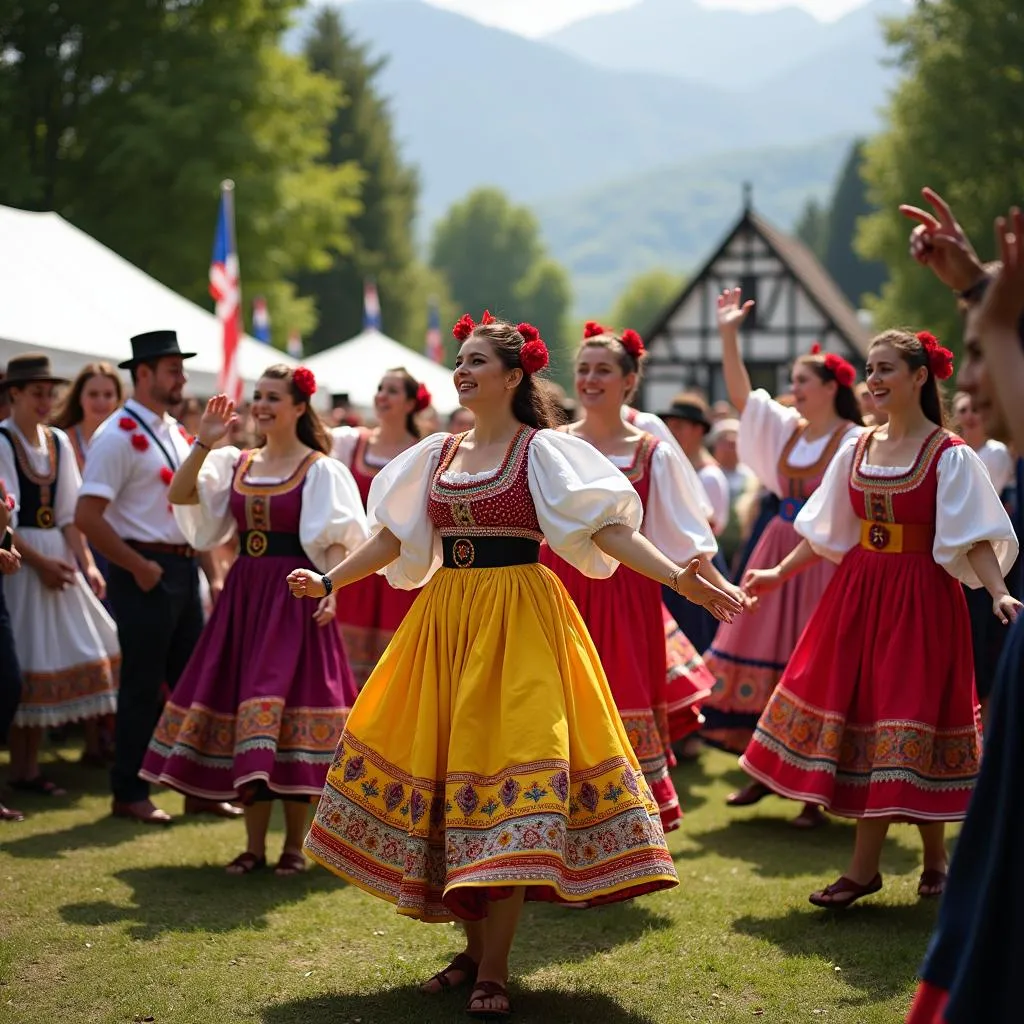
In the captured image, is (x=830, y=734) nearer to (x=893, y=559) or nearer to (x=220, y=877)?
(x=893, y=559)

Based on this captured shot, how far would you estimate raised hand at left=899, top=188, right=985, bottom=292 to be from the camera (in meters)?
2.96

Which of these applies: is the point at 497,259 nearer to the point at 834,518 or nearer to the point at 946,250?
the point at 834,518

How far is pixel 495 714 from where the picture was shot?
4410 mm

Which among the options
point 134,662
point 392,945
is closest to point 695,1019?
point 392,945

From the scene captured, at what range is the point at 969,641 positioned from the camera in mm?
5414

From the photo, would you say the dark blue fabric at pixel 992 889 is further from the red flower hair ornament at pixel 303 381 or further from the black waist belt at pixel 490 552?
the red flower hair ornament at pixel 303 381

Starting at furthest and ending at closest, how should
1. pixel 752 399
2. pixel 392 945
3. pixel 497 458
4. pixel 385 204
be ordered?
pixel 385 204, pixel 752 399, pixel 392 945, pixel 497 458

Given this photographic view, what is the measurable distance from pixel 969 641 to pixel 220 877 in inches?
123

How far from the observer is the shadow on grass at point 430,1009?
432cm

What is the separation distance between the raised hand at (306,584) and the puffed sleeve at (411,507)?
28 centimetres

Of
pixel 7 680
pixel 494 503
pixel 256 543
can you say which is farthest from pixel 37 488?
pixel 494 503

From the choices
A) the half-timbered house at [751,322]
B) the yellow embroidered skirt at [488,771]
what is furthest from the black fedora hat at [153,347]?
the half-timbered house at [751,322]

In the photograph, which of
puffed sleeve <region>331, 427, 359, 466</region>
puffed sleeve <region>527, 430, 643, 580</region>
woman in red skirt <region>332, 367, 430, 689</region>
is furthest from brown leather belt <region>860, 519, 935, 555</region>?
puffed sleeve <region>331, 427, 359, 466</region>

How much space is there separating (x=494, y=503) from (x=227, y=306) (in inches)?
337
